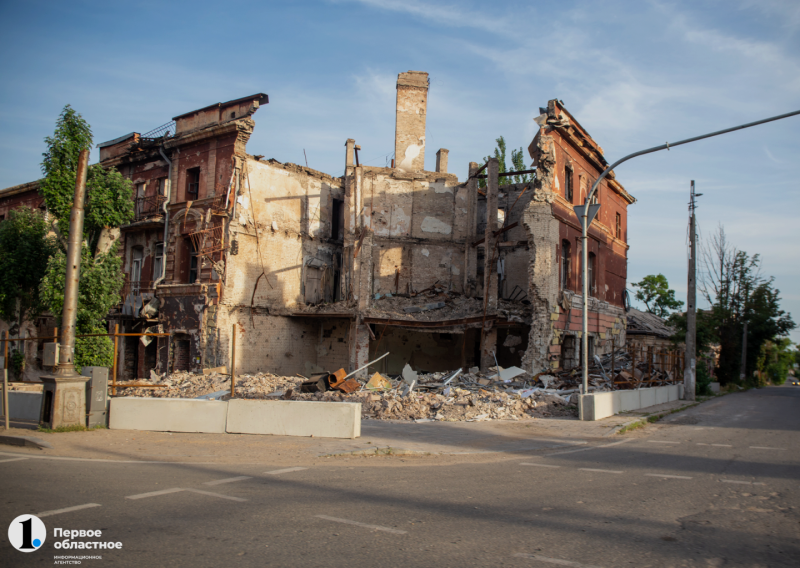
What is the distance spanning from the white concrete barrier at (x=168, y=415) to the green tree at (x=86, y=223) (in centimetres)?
1358

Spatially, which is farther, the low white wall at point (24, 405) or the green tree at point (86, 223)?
the green tree at point (86, 223)

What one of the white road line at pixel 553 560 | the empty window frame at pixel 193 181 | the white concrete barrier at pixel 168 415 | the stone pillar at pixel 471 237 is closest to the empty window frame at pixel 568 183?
the stone pillar at pixel 471 237

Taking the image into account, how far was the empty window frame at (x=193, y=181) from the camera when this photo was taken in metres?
25.6

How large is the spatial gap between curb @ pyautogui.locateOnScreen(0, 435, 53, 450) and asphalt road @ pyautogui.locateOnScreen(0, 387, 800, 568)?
0.80 m

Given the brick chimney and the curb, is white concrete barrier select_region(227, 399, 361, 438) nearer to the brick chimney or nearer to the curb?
the curb

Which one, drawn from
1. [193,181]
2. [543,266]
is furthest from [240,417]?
[193,181]

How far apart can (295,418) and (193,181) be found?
737 inches

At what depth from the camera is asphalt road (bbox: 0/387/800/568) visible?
425 cm

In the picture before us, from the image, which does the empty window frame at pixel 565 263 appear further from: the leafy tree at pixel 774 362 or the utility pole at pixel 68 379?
the leafy tree at pixel 774 362

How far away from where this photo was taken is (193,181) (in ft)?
84.5

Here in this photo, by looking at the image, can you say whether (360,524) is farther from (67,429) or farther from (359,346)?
(359,346)

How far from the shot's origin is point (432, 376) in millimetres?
19594

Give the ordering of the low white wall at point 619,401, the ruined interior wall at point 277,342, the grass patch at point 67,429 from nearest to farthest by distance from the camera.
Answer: the grass patch at point 67,429 < the low white wall at point 619,401 < the ruined interior wall at point 277,342

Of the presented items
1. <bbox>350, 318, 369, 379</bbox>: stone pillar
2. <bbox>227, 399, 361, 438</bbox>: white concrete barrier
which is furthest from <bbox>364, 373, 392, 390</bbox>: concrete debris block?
<bbox>227, 399, 361, 438</bbox>: white concrete barrier
